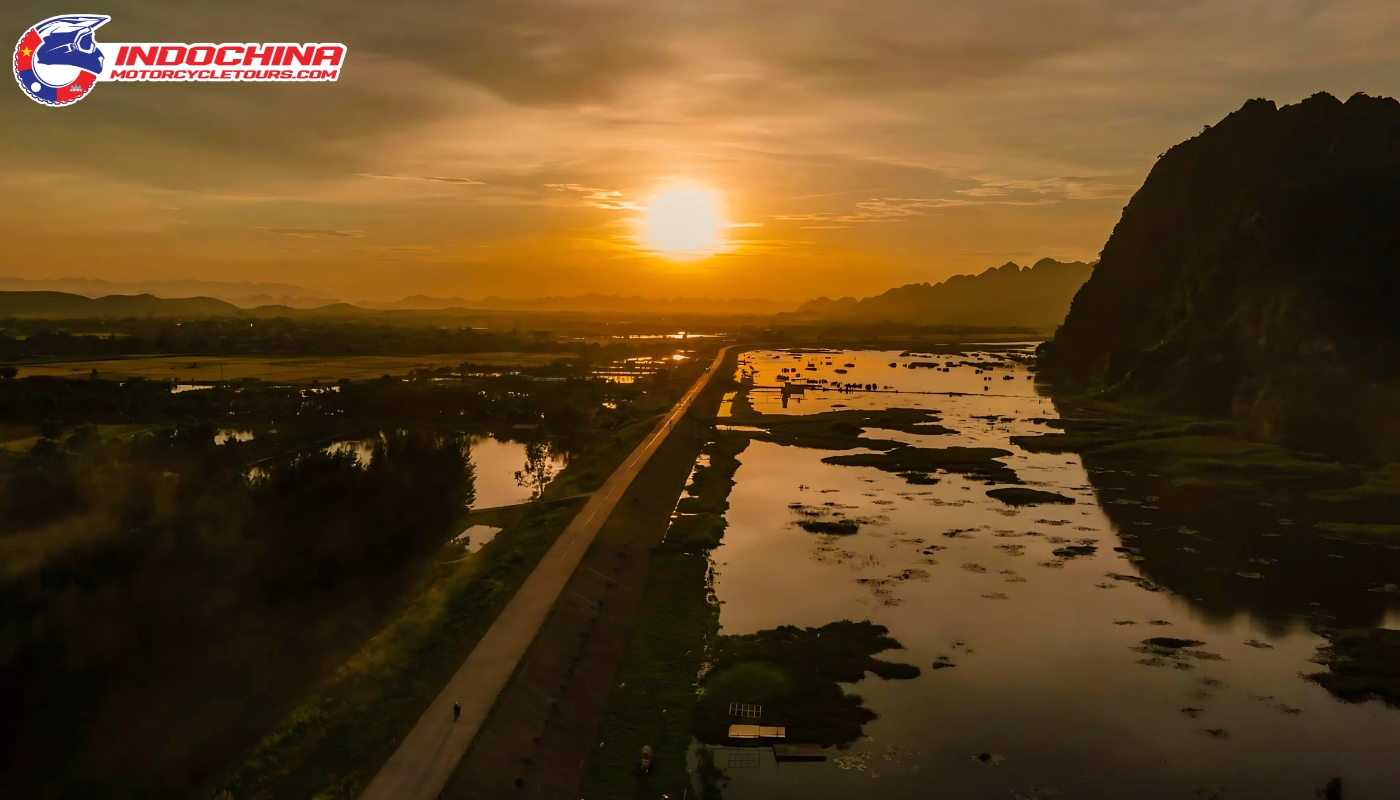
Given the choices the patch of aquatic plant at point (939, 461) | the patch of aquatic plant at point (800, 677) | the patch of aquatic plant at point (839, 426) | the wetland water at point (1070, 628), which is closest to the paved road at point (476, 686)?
the patch of aquatic plant at point (800, 677)

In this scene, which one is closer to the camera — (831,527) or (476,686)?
(476,686)

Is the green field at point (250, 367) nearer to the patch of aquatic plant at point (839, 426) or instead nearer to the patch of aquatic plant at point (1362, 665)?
the patch of aquatic plant at point (839, 426)

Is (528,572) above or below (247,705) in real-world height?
above

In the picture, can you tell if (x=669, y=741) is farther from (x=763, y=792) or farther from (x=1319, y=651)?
(x=1319, y=651)

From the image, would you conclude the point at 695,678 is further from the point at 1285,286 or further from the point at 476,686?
the point at 1285,286

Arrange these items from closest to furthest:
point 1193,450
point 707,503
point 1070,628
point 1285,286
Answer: point 1070,628
point 707,503
point 1193,450
point 1285,286

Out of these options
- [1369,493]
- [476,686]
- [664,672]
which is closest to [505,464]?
[664,672]

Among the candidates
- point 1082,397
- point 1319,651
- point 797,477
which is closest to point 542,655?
point 1319,651
